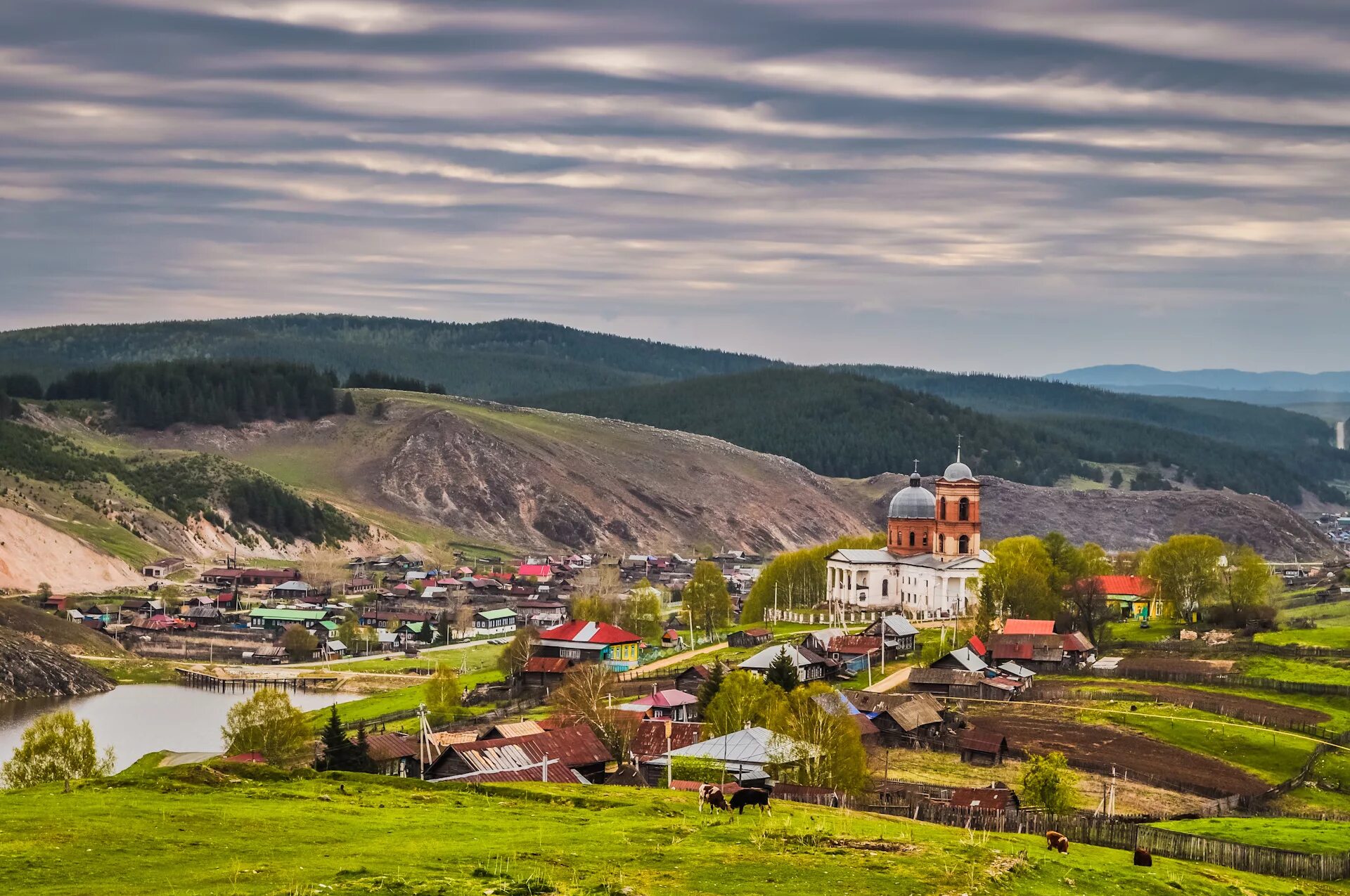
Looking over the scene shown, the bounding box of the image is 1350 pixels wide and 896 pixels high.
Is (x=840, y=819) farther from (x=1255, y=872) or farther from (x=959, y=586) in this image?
(x=959, y=586)

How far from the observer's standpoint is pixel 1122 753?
7638cm

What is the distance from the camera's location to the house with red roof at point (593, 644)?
374 feet

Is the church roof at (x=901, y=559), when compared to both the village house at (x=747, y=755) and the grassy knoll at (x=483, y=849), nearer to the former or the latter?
the village house at (x=747, y=755)

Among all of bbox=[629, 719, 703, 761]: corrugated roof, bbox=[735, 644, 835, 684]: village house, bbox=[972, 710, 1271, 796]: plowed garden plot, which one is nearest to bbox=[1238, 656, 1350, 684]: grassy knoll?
bbox=[972, 710, 1271, 796]: plowed garden plot

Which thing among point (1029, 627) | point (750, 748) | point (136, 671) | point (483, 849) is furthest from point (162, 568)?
point (483, 849)

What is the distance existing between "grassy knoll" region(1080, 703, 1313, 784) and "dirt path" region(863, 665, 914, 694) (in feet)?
39.1

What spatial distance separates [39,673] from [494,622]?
159ft

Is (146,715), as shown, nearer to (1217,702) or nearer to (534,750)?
(534,750)

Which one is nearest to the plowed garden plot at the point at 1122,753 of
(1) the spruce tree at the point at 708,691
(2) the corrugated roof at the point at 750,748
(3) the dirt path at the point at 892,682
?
(3) the dirt path at the point at 892,682

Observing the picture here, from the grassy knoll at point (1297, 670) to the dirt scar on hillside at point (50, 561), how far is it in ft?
349

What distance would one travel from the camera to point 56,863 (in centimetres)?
3297

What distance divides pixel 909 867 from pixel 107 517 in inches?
6664

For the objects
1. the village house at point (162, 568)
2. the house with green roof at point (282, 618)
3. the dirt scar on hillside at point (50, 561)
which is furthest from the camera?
the village house at point (162, 568)

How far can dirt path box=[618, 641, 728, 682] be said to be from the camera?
10737 centimetres
